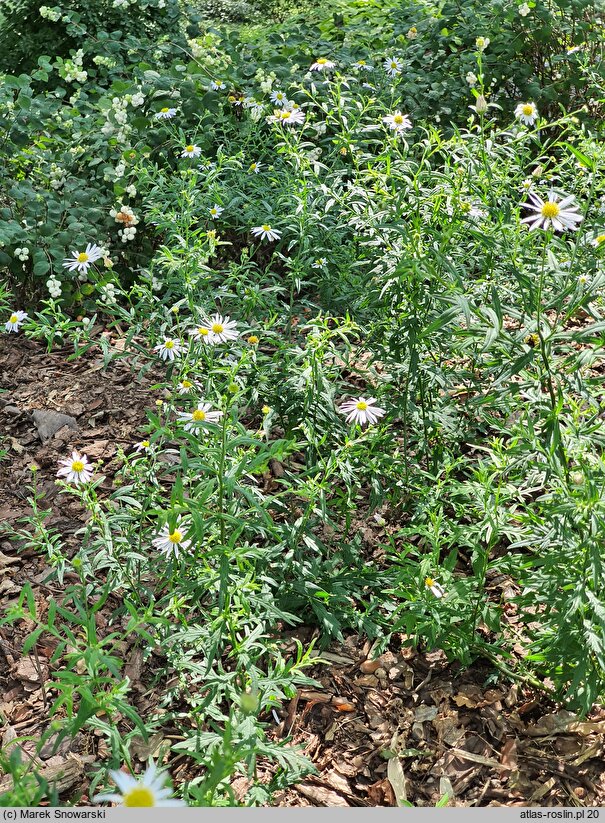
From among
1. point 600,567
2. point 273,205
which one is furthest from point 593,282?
point 273,205

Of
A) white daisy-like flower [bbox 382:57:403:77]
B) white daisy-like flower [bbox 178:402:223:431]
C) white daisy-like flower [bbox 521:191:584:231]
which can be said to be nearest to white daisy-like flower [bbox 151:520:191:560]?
white daisy-like flower [bbox 178:402:223:431]

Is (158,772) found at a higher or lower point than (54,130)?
lower

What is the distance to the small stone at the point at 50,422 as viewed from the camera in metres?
3.12

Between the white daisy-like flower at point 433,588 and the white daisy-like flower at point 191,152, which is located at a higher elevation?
the white daisy-like flower at point 191,152

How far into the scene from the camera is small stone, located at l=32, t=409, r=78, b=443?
3.12 m

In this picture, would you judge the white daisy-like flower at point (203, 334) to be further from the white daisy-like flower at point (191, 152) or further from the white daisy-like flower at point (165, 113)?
the white daisy-like flower at point (165, 113)

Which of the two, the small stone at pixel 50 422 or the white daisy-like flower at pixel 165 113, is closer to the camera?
the small stone at pixel 50 422

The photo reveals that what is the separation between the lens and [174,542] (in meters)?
1.91

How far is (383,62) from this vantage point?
4.52 meters

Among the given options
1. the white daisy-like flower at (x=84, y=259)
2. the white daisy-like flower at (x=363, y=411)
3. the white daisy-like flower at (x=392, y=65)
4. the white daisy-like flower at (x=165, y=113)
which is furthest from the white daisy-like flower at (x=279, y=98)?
the white daisy-like flower at (x=363, y=411)

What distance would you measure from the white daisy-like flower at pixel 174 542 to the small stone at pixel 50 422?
51.7 inches

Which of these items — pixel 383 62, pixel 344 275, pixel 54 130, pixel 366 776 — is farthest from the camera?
pixel 383 62
